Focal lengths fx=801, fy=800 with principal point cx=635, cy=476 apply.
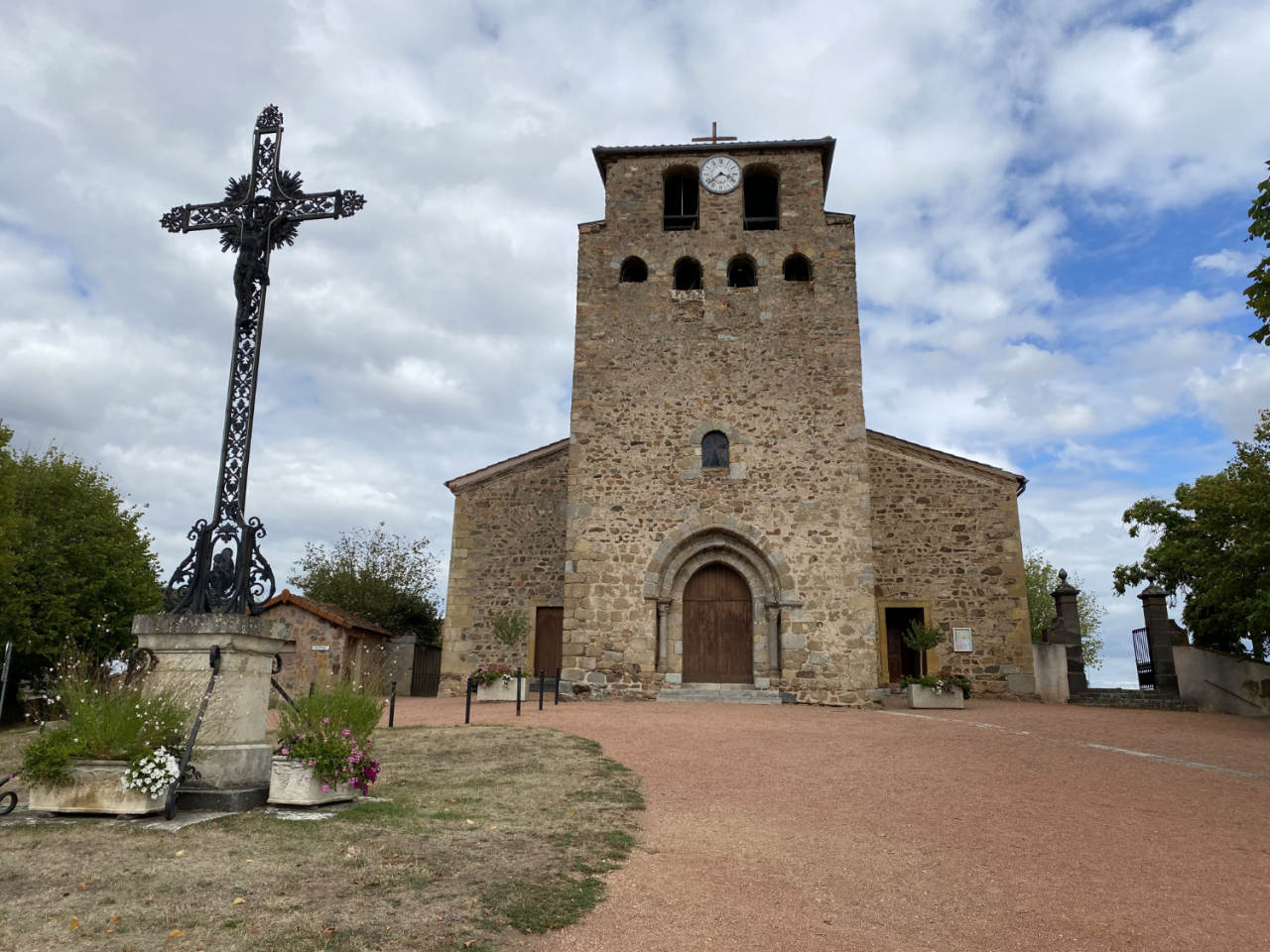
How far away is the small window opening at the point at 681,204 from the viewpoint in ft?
60.7

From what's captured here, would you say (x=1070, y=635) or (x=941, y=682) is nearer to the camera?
(x=941, y=682)

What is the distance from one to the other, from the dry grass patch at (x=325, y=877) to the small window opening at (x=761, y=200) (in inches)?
592

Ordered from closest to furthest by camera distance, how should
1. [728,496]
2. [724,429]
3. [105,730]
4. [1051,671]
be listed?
[105,730] < [728,496] < [724,429] < [1051,671]

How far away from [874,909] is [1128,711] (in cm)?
1399

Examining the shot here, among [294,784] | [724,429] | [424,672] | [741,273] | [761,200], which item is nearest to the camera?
[294,784]

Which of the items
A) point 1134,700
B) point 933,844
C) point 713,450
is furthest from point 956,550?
point 933,844

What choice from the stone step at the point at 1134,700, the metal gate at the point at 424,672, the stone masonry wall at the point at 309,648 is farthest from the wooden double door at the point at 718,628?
the metal gate at the point at 424,672

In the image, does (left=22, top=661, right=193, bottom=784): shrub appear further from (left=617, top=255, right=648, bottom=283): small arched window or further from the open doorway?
the open doorway

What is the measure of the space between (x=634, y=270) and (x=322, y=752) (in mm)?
14054

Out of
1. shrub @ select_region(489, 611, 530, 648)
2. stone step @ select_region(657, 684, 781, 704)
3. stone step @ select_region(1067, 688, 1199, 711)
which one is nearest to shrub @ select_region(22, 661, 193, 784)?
shrub @ select_region(489, 611, 530, 648)

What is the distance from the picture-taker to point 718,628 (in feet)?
53.0

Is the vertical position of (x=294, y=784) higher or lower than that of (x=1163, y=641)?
lower

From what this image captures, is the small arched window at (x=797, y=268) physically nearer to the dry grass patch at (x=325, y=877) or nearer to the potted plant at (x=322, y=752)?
the dry grass patch at (x=325, y=877)

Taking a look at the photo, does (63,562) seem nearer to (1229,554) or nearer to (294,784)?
(294,784)
